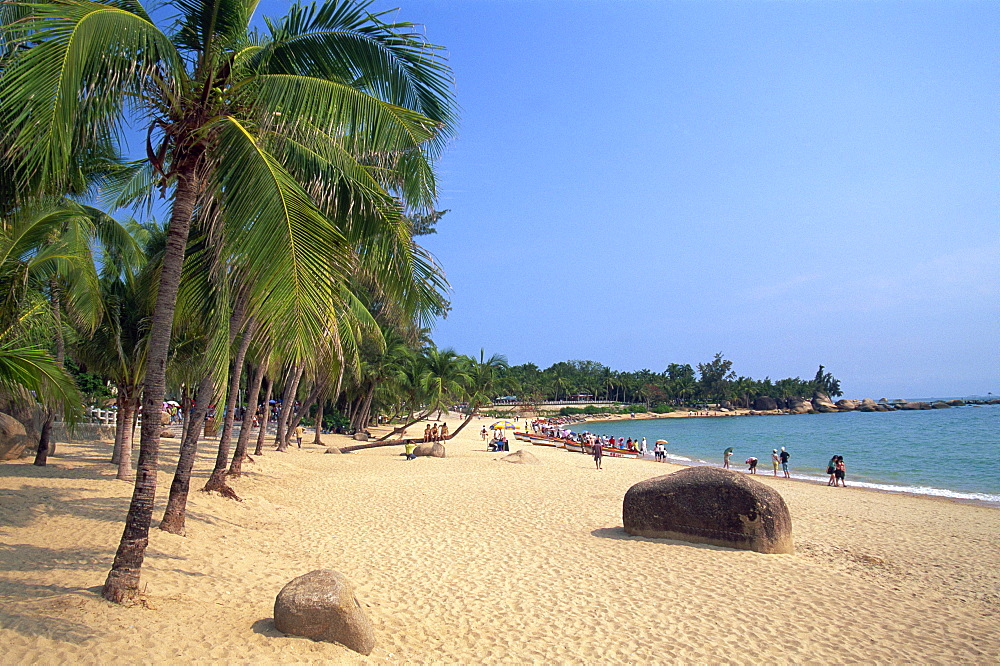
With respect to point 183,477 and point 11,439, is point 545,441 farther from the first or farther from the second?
point 183,477

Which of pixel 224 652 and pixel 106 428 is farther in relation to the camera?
pixel 106 428

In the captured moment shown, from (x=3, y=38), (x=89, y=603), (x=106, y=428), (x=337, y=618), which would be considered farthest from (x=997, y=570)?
(x=106, y=428)

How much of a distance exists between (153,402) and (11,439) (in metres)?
10.3

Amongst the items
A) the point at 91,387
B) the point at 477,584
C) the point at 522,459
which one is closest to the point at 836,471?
the point at 522,459

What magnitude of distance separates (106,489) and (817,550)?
12486mm

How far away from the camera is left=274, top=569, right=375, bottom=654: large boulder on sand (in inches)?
207

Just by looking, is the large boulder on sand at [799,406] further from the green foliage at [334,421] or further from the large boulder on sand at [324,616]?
the large boulder on sand at [324,616]

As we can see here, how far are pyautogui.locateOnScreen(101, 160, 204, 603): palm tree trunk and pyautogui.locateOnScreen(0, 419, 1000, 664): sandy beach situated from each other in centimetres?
31

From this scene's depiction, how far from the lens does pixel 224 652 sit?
16.1 ft

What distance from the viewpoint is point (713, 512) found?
9844 mm

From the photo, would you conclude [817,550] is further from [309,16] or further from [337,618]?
[309,16]

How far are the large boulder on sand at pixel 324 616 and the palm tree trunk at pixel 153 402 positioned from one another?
4.54 feet

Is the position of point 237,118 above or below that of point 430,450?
above

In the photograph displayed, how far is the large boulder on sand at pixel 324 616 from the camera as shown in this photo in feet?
17.2
